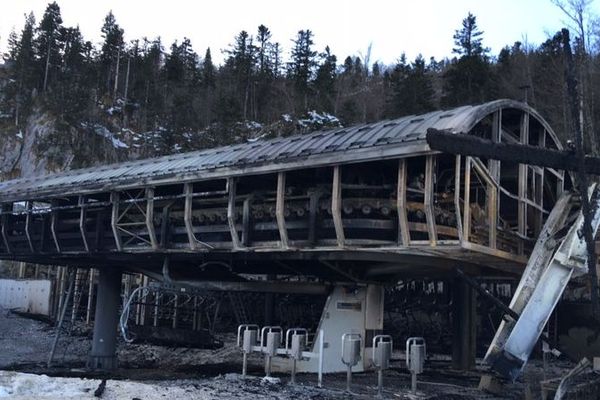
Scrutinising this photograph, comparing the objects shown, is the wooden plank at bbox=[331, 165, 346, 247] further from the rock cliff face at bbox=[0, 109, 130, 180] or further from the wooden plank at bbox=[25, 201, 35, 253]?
the rock cliff face at bbox=[0, 109, 130, 180]

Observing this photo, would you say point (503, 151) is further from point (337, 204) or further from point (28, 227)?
point (28, 227)

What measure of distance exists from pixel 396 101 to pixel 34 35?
171ft

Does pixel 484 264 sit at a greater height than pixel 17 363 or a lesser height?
greater

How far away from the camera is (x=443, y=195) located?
13906mm

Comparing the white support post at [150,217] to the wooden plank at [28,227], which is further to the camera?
the wooden plank at [28,227]

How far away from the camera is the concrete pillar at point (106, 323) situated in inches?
883

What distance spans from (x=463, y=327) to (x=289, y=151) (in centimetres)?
968

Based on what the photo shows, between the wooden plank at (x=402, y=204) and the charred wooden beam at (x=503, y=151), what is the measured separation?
1481 millimetres

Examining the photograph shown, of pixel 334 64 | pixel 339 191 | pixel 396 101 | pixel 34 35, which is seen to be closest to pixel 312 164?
pixel 339 191

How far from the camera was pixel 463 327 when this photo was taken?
2050 centimetres

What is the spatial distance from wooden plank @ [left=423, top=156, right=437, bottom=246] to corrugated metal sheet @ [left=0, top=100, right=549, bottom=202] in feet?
1.93

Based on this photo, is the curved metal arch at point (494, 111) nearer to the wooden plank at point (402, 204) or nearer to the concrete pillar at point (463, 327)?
the wooden plank at point (402, 204)

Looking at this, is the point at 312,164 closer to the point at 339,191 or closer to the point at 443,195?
the point at 339,191

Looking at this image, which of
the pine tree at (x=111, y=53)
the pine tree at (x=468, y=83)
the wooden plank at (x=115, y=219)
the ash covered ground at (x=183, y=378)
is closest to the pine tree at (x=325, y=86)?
the pine tree at (x=468, y=83)
